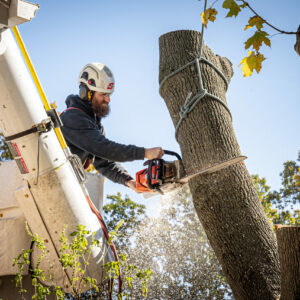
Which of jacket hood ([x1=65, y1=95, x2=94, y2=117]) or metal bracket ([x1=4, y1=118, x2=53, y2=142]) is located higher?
jacket hood ([x1=65, y1=95, x2=94, y2=117])

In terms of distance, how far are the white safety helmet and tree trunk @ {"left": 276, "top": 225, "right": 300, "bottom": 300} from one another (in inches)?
108

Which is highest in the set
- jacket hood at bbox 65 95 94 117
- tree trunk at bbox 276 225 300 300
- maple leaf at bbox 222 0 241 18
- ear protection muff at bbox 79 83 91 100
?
ear protection muff at bbox 79 83 91 100

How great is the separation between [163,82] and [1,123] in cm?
140

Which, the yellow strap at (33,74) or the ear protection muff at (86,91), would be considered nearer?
the yellow strap at (33,74)

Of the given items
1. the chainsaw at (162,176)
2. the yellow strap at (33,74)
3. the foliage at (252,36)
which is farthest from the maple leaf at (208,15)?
the yellow strap at (33,74)

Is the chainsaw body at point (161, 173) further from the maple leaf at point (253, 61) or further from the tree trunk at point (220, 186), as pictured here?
the maple leaf at point (253, 61)

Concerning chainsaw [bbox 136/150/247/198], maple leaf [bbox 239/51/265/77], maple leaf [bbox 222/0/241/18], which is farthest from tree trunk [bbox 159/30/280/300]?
maple leaf [bbox 222/0/241/18]

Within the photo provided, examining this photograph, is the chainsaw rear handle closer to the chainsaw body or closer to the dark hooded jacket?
the chainsaw body

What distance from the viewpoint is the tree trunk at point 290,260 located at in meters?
1.84

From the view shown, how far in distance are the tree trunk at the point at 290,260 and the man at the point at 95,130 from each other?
160cm

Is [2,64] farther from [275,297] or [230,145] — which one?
[275,297]

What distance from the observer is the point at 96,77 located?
13.0 feet

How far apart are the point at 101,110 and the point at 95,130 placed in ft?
1.78

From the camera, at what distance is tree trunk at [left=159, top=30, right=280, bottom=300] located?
7.44ft
